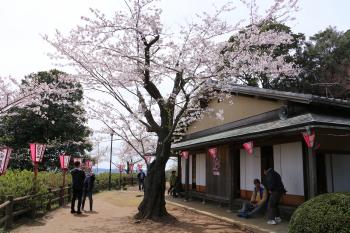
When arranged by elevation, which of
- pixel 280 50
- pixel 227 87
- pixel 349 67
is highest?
pixel 280 50

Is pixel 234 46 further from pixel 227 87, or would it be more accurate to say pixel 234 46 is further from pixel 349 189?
pixel 349 189

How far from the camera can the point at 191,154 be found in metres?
20.0

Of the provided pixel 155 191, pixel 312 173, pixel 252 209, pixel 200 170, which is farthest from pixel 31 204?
pixel 200 170

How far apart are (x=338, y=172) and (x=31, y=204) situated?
9.87 metres

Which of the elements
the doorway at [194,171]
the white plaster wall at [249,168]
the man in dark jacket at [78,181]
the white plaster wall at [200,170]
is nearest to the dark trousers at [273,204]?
Answer: the white plaster wall at [249,168]

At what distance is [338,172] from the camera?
1121 cm

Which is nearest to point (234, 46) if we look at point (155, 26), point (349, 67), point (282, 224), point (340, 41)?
point (155, 26)

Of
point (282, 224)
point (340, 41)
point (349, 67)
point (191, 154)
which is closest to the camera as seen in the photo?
point (282, 224)

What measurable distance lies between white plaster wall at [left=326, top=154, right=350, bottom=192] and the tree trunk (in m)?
5.23

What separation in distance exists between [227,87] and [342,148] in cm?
447

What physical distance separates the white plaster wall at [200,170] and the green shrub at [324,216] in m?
11.6

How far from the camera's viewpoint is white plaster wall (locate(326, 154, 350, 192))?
11109 mm

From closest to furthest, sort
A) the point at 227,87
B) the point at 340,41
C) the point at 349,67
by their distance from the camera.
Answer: the point at 227,87 < the point at 349,67 < the point at 340,41

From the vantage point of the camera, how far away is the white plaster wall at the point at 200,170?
18.3 meters
